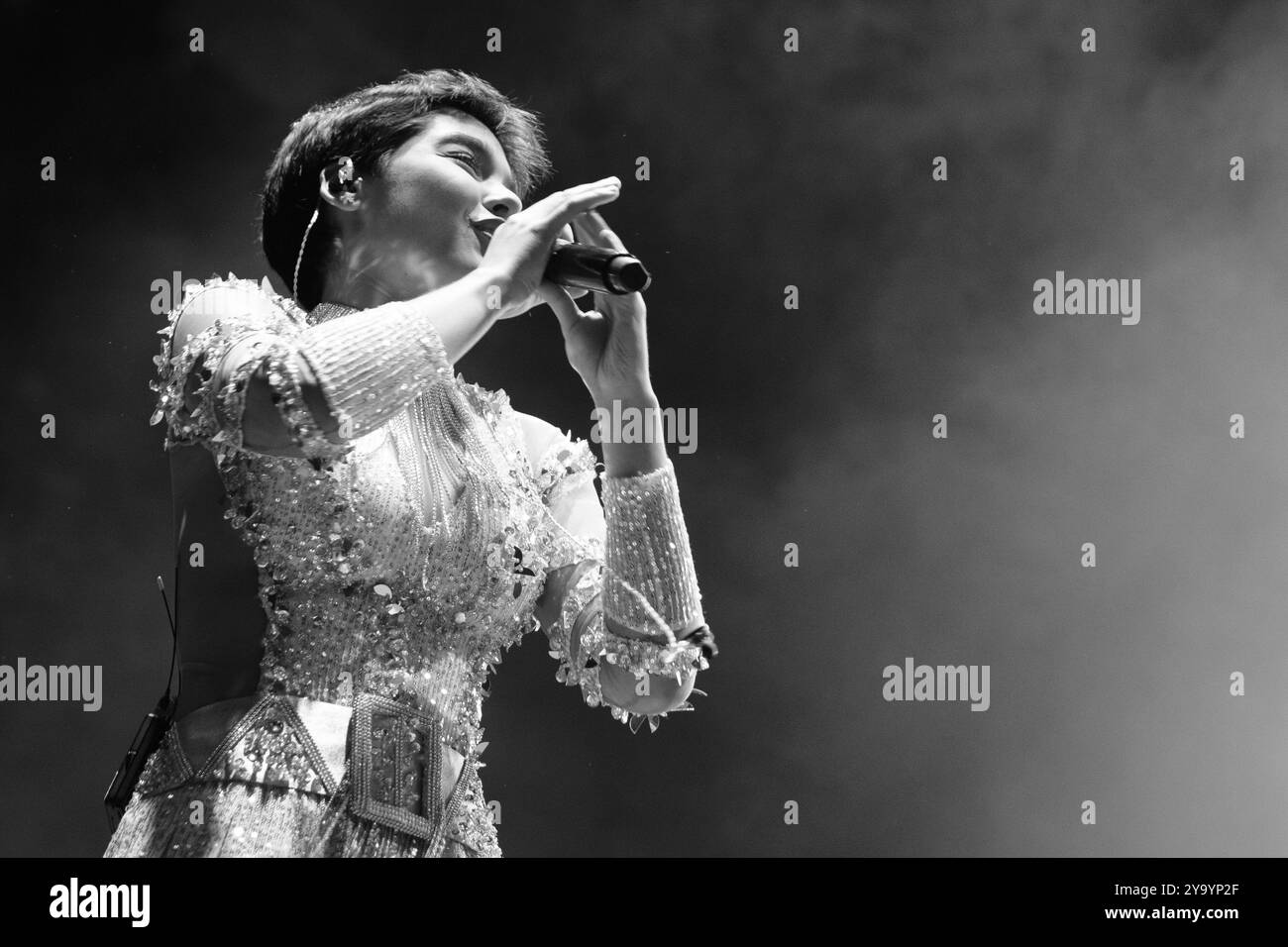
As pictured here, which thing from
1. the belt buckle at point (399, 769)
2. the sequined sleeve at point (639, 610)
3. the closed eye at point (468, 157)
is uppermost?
the closed eye at point (468, 157)

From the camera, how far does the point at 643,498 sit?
1321 millimetres

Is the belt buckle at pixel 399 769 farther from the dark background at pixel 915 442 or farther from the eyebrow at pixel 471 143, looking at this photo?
the dark background at pixel 915 442

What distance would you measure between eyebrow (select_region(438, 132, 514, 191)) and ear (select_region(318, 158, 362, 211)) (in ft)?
0.30

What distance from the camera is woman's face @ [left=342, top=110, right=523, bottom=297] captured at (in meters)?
1.34

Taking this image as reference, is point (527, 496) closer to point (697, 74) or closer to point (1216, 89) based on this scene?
point (697, 74)


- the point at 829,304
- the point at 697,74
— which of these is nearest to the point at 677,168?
the point at 697,74

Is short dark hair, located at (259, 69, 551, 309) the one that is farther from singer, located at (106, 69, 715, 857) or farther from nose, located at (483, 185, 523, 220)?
nose, located at (483, 185, 523, 220)

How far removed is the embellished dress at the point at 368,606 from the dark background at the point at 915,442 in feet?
3.86

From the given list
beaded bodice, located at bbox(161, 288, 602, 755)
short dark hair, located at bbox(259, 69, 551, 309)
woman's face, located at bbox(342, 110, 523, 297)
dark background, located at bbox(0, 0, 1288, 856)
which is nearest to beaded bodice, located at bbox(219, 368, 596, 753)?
beaded bodice, located at bbox(161, 288, 602, 755)

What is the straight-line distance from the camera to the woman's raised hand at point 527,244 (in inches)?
46.4

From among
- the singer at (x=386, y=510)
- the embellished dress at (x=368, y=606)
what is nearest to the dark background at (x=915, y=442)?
the singer at (x=386, y=510)

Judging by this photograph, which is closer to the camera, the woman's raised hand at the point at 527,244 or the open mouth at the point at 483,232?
the woman's raised hand at the point at 527,244

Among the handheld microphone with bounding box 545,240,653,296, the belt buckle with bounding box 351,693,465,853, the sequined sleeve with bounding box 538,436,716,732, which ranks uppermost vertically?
the handheld microphone with bounding box 545,240,653,296

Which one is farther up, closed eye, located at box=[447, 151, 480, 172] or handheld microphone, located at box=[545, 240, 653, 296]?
closed eye, located at box=[447, 151, 480, 172]
